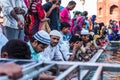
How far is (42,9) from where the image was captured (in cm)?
749

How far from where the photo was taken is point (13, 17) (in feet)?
20.1

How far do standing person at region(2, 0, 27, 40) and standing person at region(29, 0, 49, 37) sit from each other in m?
0.99

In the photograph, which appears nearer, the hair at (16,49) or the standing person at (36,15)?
the hair at (16,49)

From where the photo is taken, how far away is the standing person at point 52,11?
809cm

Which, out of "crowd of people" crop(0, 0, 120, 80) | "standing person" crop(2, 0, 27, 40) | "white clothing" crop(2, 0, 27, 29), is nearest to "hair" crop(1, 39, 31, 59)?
"crowd of people" crop(0, 0, 120, 80)

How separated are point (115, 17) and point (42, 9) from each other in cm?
4802

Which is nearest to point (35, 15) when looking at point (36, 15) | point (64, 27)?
point (36, 15)

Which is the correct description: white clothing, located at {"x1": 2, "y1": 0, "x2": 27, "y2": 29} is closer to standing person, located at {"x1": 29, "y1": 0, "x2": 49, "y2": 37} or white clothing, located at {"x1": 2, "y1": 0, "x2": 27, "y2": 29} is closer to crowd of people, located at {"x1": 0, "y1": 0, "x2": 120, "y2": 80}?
crowd of people, located at {"x1": 0, "y1": 0, "x2": 120, "y2": 80}

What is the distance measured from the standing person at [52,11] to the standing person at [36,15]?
508mm

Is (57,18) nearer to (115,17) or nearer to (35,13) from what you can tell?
(35,13)

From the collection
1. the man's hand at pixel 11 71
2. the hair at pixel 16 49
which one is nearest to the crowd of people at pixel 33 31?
the hair at pixel 16 49

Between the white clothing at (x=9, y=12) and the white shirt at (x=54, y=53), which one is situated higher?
the white clothing at (x=9, y=12)

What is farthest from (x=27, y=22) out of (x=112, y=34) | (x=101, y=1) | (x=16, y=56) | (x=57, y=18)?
(x=101, y=1)

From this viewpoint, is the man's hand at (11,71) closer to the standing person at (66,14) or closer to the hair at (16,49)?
the hair at (16,49)
